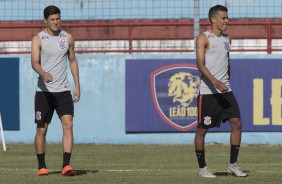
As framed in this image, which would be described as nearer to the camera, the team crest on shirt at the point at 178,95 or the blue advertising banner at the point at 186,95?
the blue advertising banner at the point at 186,95

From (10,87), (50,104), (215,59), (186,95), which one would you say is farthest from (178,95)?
(215,59)

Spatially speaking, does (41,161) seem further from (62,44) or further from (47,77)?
(62,44)

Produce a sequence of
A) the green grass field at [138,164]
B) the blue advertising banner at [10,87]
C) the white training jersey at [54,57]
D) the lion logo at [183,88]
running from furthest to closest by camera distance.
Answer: the blue advertising banner at [10,87] → the lion logo at [183,88] → the white training jersey at [54,57] → the green grass field at [138,164]

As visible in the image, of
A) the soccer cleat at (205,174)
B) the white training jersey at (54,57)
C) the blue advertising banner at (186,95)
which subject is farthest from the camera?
the blue advertising banner at (186,95)

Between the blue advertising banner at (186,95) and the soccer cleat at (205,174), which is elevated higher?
the blue advertising banner at (186,95)

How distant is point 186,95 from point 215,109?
7.45 metres

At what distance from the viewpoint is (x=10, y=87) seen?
1981 centimetres

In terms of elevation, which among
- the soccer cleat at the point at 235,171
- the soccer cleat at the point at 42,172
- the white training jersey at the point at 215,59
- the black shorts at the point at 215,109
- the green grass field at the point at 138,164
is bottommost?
the green grass field at the point at 138,164

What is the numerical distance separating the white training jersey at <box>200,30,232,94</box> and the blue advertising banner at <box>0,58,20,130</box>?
8.45 metres

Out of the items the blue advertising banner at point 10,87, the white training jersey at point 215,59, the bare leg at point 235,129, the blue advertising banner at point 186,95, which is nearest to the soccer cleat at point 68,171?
the white training jersey at point 215,59

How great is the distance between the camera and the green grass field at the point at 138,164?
11.5 meters

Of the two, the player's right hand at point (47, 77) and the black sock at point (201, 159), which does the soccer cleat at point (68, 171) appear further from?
the black sock at point (201, 159)

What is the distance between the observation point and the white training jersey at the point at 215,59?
11.8 metres

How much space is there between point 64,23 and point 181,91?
12.1ft
